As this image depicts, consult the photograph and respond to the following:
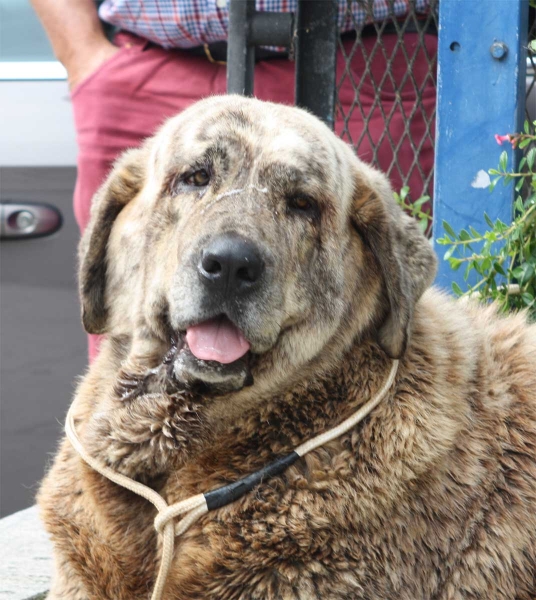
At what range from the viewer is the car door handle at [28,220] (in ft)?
16.1

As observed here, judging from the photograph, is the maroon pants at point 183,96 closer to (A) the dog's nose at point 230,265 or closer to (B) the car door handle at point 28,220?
(B) the car door handle at point 28,220

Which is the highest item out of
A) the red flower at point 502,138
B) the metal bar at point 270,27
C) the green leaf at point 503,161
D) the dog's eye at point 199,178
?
the metal bar at point 270,27

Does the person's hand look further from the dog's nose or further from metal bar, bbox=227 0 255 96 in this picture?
the dog's nose

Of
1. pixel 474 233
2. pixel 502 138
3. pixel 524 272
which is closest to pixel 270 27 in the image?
pixel 502 138

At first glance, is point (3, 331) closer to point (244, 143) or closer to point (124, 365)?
point (124, 365)

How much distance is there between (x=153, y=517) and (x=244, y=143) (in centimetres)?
108

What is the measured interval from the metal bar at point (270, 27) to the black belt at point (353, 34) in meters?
0.34

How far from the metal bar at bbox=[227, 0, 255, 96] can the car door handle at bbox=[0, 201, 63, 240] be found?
1412 mm

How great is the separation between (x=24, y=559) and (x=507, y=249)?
2215 millimetres

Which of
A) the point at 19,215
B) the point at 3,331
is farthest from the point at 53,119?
the point at 3,331

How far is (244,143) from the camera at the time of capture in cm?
286

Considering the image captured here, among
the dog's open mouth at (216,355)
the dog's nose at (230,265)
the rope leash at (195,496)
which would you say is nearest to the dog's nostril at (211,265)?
the dog's nose at (230,265)

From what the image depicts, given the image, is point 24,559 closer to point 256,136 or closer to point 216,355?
point 216,355

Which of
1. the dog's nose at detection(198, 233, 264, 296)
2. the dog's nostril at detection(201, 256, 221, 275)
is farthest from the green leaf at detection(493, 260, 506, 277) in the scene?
the dog's nostril at detection(201, 256, 221, 275)
